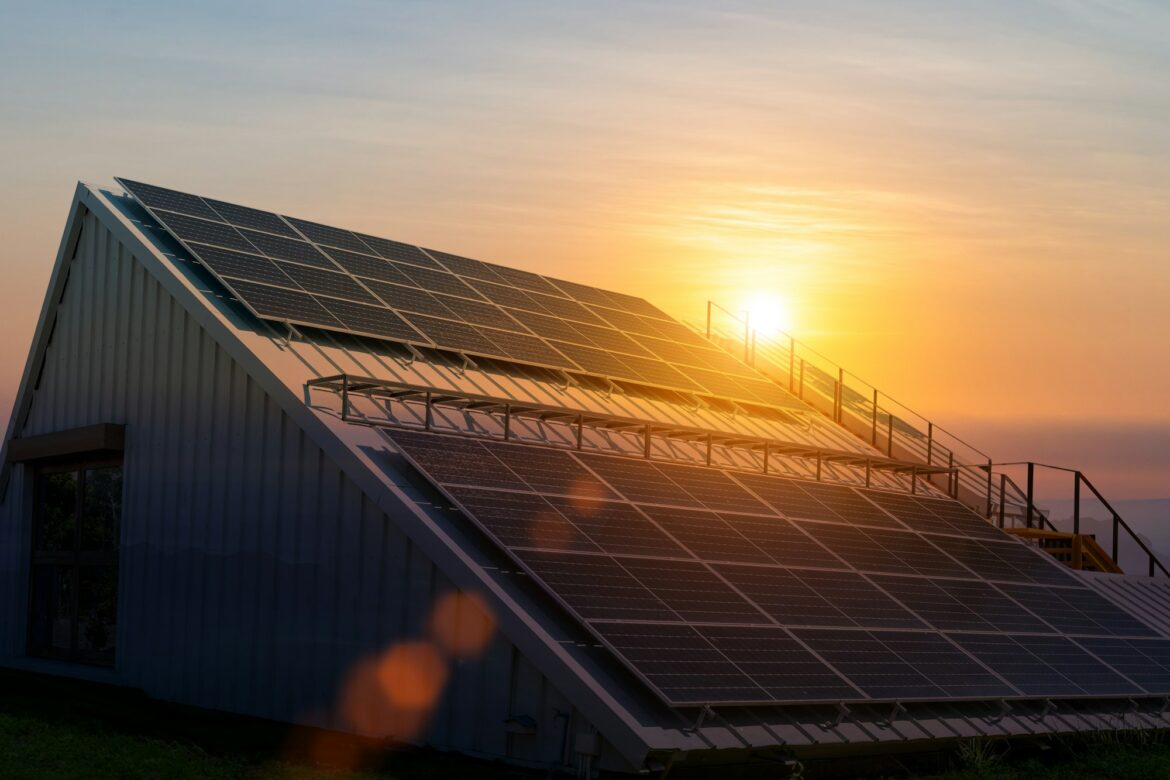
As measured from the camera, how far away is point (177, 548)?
81.7 feet

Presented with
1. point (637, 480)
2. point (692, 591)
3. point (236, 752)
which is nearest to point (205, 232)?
point (637, 480)

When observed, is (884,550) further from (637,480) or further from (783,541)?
(637,480)

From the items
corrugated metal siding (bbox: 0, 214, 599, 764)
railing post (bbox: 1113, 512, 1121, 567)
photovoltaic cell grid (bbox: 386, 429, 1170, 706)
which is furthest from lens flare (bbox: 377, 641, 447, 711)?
railing post (bbox: 1113, 512, 1121, 567)

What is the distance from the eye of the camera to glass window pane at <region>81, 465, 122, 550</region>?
27203 millimetres

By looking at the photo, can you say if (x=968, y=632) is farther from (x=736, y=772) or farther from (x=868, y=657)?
(x=736, y=772)

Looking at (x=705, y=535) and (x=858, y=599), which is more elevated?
(x=705, y=535)

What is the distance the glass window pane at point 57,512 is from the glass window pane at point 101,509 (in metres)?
0.62

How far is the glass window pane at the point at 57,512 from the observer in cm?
2895

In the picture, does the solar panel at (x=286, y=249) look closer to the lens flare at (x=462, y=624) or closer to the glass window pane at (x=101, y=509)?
the glass window pane at (x=101, y=509)

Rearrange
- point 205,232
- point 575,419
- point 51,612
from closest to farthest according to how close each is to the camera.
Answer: point 575,419, point 205,232, point 51,612

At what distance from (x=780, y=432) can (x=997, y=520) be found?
6.42 m

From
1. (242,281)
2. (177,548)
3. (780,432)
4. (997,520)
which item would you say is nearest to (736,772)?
(177,548)

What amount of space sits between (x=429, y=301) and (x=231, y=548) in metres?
8.77

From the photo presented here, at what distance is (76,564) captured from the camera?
2831cm
